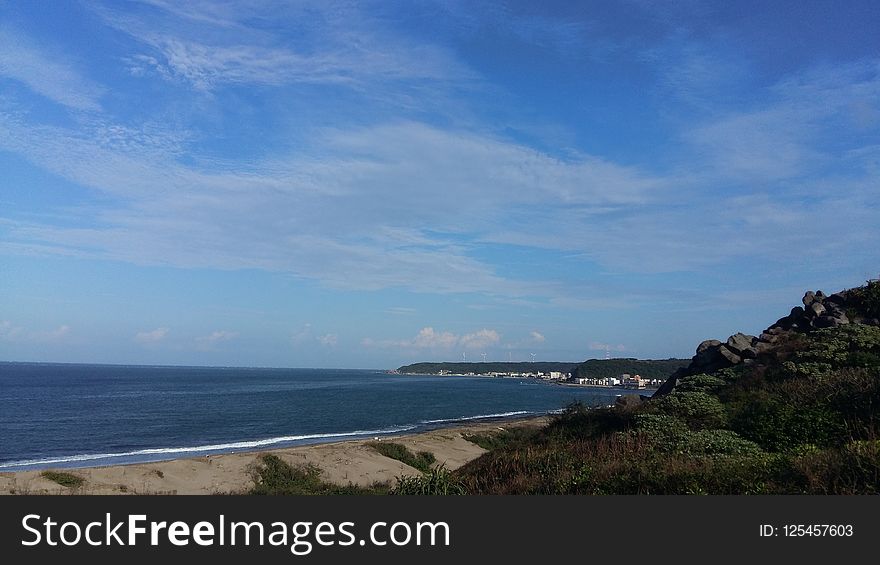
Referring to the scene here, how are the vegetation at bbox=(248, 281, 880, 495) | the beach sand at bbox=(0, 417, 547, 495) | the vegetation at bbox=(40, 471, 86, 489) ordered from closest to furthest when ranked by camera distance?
the vegetation at bbox=(248, 281, 880, 495) < the beach sand at bbox=(0, 417, 547, 495) < the vegetation at bbox=(40, 471, 86, 489)

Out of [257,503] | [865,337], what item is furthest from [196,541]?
[865,337]

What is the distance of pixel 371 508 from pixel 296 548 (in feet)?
3.64

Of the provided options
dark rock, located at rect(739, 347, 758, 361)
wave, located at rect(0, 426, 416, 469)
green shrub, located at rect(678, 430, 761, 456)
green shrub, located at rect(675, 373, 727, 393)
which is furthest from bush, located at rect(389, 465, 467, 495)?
wave, located at rect(0, 426, 416, 469)

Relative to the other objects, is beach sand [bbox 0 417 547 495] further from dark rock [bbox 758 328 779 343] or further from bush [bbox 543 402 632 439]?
dark rock [bbox 758 328 779 343]

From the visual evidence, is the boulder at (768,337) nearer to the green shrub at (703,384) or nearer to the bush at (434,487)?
the green shrub at (703,384)

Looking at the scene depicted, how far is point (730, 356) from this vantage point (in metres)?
26.2

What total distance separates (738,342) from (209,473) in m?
26.0

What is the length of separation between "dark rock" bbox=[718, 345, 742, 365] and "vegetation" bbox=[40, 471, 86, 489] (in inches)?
1109

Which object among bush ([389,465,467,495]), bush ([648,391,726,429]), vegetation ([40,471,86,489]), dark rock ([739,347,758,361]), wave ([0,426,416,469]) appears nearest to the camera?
bush ([389,465,467,495])

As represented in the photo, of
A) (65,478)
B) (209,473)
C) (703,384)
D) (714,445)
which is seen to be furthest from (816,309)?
(65,478)

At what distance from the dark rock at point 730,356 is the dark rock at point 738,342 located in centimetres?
27

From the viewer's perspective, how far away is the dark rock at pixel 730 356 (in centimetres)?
2591

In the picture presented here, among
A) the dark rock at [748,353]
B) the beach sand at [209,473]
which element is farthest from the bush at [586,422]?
the beach sand at [209,473]

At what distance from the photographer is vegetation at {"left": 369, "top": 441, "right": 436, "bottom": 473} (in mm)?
37812
